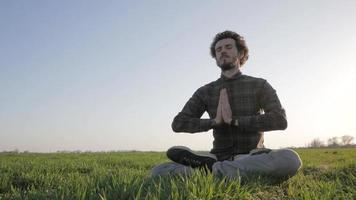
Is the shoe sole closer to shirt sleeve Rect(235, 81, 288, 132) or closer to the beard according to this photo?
shirt sleeve Rect(235, 81, 288, 132)

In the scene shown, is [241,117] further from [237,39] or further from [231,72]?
[237,39]

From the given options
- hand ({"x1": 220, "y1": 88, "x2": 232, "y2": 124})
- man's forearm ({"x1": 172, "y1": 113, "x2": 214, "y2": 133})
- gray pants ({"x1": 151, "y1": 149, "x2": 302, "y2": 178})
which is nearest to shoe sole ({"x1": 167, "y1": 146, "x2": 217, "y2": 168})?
man's forearm ({"x1": 172, "y1": 113, "x2": 214, "y2": 133})

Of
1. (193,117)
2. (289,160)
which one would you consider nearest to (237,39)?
(193,117)

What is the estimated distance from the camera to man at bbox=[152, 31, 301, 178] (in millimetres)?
5973

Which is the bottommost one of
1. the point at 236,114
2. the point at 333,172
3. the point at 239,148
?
the point at 333,172

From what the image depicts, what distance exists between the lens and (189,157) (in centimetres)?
646

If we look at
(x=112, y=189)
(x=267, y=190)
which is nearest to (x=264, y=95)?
(x=267, y=190)

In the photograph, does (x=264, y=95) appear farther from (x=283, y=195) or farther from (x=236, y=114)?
(x=283, y=195)

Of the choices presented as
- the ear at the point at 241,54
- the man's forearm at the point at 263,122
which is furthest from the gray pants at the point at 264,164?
the ear at the point at 241,54

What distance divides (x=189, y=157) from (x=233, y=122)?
841 millimetres

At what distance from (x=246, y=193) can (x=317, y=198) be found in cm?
67

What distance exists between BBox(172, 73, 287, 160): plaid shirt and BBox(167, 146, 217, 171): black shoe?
0.42 meters

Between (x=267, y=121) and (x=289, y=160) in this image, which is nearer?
(x=289, y=160)

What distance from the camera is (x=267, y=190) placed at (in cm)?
520
